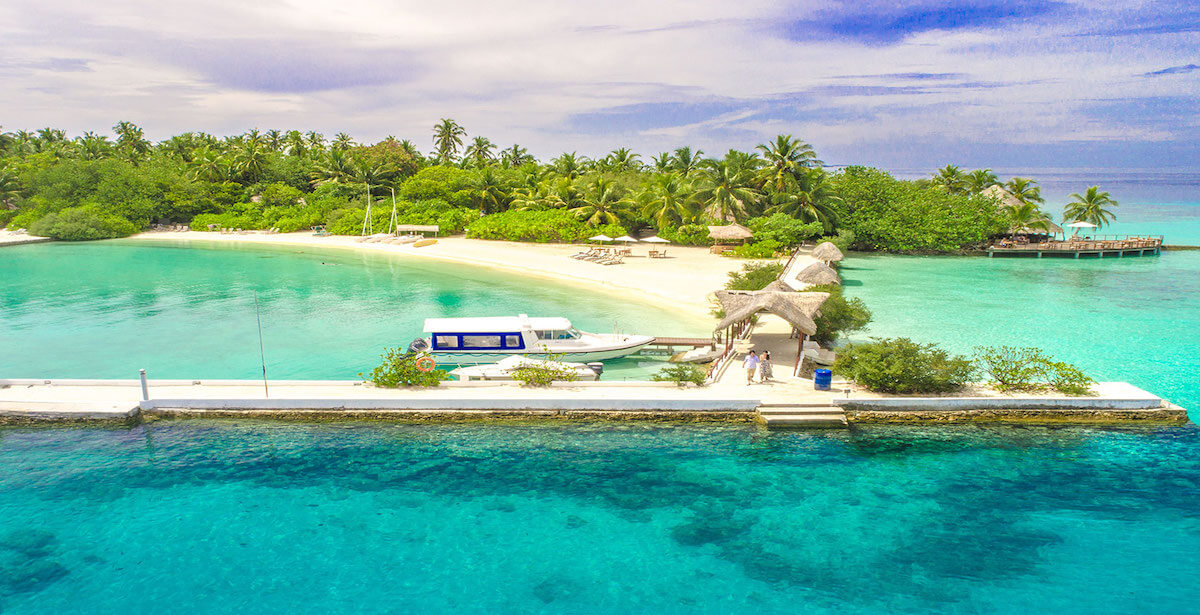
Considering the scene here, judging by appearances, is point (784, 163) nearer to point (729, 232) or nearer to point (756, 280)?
point (729, 232)

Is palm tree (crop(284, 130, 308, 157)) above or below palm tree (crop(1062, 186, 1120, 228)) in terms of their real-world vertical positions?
above

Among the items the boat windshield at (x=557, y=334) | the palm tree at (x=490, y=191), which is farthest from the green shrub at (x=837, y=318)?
the palm tree at (x=490, y=191)

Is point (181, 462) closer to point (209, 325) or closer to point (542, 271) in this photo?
point (209, 325)

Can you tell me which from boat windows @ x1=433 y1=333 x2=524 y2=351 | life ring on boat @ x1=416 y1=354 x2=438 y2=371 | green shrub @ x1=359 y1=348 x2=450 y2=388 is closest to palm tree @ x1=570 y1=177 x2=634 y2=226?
boat windows @ x1=433 y1=333 x2=524 y2=351

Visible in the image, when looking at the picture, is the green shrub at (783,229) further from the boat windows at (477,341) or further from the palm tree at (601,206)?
the boat windows at (477,341)

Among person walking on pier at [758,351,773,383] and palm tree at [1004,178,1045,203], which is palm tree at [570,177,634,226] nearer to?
person walking on pier at [758,351,773,383]

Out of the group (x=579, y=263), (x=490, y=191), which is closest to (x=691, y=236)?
(x=579, y=263)
